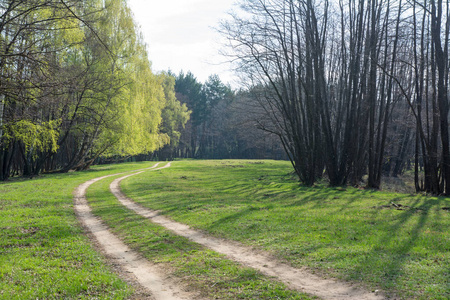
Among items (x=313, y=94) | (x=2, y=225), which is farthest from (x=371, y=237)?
(x=313, y=94)

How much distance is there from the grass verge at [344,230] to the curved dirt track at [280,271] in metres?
0.35

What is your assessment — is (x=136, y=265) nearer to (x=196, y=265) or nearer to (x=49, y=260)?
(x=196, y=265)

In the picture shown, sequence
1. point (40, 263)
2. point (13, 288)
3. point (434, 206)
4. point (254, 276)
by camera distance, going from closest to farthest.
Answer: point (13, 288) → point (254, 276) → point (40, 263) → point (434, 206)

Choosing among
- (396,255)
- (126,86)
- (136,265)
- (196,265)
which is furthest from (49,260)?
(126,86)

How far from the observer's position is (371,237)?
8969 millimetres

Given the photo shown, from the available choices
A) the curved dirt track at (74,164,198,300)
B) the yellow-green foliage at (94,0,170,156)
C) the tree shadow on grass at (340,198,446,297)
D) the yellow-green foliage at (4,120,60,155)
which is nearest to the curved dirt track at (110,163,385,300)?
the tree shadow on grass at (340,198,446,297)

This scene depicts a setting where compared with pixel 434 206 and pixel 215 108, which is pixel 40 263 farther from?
pixel 215 108

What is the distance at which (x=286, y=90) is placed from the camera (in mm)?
22141

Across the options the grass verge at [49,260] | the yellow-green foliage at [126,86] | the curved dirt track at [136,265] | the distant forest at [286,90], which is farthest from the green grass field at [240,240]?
the yellow-green foliage at [126,86]

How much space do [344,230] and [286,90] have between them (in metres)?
14.0

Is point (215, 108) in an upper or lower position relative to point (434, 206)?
upper

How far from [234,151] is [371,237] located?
269 feet

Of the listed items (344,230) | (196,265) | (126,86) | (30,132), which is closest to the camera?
(196,265)

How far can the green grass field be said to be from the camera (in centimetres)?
587
